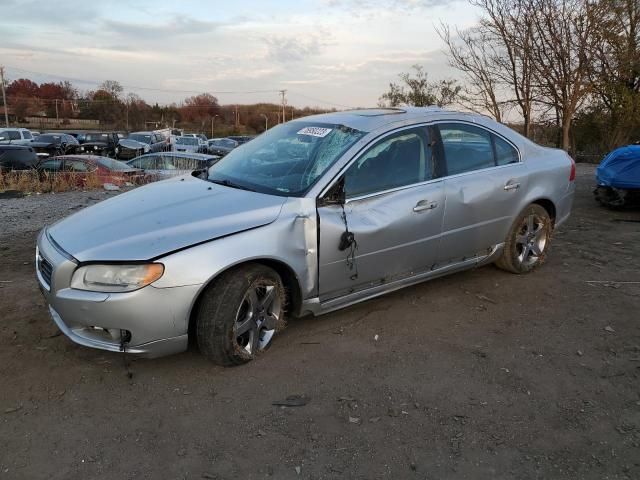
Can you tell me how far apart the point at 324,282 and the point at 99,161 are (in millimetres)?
12972

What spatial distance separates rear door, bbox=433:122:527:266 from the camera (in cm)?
441

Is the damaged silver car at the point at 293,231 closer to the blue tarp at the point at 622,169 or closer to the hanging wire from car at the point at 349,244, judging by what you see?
the hanging wire from car at the point at 349,244

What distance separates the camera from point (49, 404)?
309 cm

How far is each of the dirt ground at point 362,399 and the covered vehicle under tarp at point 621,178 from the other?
4498 millimetres

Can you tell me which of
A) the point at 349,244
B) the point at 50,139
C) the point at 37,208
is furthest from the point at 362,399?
the point at 50,139

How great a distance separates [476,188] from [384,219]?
3.54 ft

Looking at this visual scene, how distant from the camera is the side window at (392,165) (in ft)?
12.7

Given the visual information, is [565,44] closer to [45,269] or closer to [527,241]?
[527,241]

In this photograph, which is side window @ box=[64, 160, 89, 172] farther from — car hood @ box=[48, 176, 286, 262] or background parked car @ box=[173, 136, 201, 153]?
background parked car @ box=[173, 136, 201, 153]

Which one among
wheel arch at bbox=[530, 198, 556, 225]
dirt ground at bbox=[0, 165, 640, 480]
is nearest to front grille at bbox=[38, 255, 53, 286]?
dirt ground at bbox=[0, 165, 640, 480]

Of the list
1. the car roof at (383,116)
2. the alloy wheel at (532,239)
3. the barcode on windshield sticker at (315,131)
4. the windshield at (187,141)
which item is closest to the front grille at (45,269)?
the barcode on windshield sticker at (315,131)

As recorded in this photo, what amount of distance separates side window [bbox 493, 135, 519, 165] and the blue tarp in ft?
15.1

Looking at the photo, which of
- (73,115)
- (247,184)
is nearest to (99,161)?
(247,184)

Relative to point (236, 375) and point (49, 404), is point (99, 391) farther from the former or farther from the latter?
point (236, 375)
